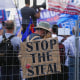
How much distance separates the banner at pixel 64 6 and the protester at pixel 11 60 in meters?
3.11

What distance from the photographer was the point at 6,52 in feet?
15.7

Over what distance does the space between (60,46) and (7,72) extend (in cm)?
113

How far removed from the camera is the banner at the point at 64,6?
25.2 feet

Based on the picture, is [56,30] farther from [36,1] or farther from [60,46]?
[36,1]

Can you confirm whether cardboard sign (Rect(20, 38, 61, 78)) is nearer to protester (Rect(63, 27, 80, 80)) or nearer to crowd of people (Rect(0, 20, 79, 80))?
crowd of people (Rect(0, 20, 79, 80))

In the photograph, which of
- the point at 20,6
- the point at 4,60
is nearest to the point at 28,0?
the point at 20,6

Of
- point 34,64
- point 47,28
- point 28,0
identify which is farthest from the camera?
point 28,0

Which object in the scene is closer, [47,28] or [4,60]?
[4,60]

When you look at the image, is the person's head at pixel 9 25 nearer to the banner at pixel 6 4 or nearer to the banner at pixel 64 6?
the banner at pixel 6 4

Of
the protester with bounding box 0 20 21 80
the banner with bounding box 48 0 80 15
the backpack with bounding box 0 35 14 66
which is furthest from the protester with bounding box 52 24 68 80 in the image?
the banner with bounding box 48 0 80 15

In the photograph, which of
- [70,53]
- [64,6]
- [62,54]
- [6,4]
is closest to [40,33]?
[62,54]

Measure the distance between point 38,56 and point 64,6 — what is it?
334 cm

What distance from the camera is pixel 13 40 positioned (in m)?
4.82

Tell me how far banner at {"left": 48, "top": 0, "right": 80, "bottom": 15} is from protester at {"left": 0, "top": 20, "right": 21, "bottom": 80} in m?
3.11
